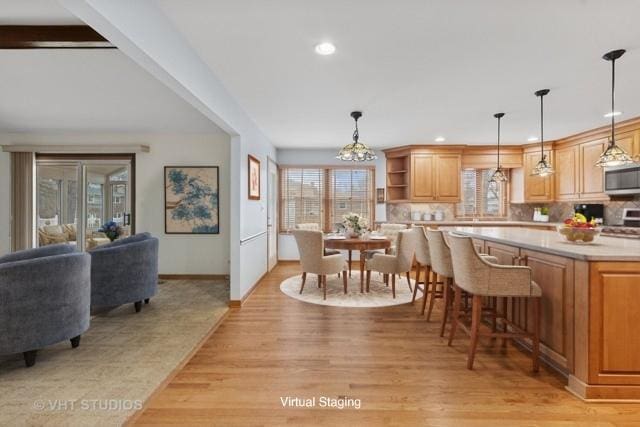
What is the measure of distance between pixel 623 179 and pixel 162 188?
22.7 ft

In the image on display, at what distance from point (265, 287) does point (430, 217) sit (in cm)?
367

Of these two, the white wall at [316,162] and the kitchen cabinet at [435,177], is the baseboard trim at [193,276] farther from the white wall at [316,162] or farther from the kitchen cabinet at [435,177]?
the kitchen cabinet at [435,177]

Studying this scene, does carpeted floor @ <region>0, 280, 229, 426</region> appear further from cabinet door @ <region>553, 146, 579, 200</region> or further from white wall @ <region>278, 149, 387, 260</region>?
cabinet door @ <region>553, 146, 579, 200</region>

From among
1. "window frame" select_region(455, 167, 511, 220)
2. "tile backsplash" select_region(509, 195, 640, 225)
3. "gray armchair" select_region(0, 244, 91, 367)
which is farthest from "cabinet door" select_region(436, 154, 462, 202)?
"gray armchair" select_region(0, 244, 91, 367)

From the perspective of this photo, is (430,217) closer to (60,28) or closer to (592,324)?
(592,324)

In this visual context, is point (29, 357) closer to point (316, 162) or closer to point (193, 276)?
point (193, 276)

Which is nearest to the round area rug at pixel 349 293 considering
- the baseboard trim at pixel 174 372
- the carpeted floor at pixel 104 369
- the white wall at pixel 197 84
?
the white wall at pixel 197 84

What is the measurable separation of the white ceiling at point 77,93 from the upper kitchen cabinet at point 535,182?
576 centimetres

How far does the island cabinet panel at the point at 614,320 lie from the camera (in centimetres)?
191

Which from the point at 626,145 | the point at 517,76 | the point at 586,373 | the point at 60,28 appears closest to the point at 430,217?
the point at 626,145

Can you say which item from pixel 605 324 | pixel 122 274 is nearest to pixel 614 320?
pixel 605 324

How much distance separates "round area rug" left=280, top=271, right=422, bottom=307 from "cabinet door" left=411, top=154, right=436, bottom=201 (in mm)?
1788

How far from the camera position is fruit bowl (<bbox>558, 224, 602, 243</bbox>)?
2322 mm

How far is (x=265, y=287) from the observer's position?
4562 mm
